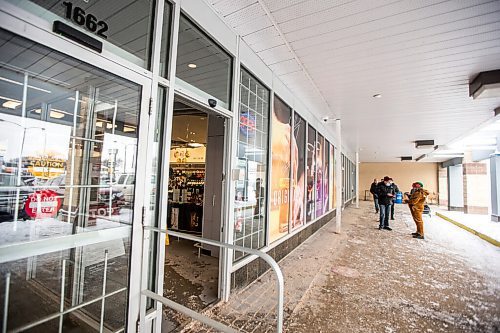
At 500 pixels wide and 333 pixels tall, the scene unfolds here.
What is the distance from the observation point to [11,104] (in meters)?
1.29

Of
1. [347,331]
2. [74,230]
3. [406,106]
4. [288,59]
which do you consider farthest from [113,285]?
[406,106]

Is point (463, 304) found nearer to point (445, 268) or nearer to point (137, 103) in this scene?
point (445, 268)

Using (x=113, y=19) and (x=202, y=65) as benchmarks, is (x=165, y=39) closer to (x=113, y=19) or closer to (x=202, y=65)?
(x=113, y=19)

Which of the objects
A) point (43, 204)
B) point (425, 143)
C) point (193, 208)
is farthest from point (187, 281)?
point (425, 143)

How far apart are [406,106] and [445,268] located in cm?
335

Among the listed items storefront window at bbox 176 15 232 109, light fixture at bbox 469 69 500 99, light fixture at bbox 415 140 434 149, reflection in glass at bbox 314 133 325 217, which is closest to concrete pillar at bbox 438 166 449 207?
light fixture at bbox 415 140 434 149

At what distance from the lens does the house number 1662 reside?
147 centimetres

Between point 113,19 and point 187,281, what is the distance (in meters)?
3.09

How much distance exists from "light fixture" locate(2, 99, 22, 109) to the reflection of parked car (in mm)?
720

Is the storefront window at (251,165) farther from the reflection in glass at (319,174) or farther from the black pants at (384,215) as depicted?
the black pants at (384,215)

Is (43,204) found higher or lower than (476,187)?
lower

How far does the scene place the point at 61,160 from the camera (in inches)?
59.2

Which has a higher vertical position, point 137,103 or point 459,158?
point 459,158

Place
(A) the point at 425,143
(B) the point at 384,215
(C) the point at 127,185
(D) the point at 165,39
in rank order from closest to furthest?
(C) the point at 127,185
(D) the point at 165,39
(B) the point at 384,215
(A) the point at 425,143
